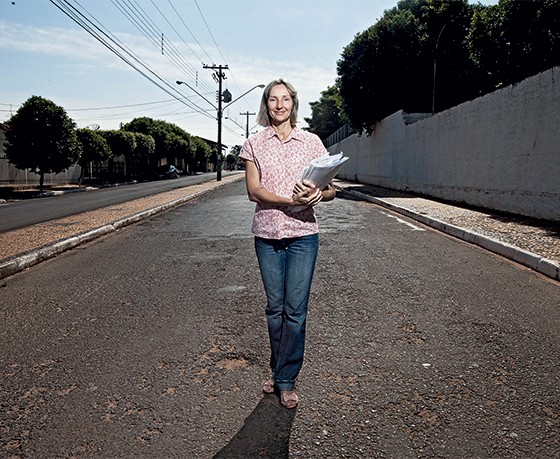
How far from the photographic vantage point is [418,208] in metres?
13.7

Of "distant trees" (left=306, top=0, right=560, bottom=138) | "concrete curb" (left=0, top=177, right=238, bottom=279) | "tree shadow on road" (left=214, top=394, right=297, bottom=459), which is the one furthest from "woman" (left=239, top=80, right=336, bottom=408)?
"distant trees" (left=306, top=0, right=560, bottom=138)

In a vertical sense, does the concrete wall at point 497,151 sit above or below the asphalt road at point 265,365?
above

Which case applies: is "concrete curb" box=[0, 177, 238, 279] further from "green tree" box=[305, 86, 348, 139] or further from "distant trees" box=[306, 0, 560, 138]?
"green tree" box=[305, 86, 348, 139]

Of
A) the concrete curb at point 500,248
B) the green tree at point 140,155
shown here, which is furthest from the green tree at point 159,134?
the concrete curb at point 500,248

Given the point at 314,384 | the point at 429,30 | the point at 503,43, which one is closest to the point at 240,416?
the point at 314,384

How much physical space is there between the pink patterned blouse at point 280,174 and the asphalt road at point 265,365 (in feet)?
3.32

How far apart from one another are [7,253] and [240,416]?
5.73m

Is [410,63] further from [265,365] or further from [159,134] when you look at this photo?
[159,134]

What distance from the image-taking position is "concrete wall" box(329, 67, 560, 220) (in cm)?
1032

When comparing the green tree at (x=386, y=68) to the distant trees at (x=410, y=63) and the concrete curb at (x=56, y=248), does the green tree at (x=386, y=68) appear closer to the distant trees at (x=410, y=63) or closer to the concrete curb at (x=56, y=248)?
the distant trees at (x=410, y=63)

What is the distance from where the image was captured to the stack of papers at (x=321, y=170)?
8.07ft

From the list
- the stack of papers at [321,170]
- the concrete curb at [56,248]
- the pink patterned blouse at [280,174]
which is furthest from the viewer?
the concrete curb at [56,248]

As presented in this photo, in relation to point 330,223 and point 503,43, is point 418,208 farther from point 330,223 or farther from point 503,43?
point 503,43

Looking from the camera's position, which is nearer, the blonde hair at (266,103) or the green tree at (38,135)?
the blonde hair at (266,103)
